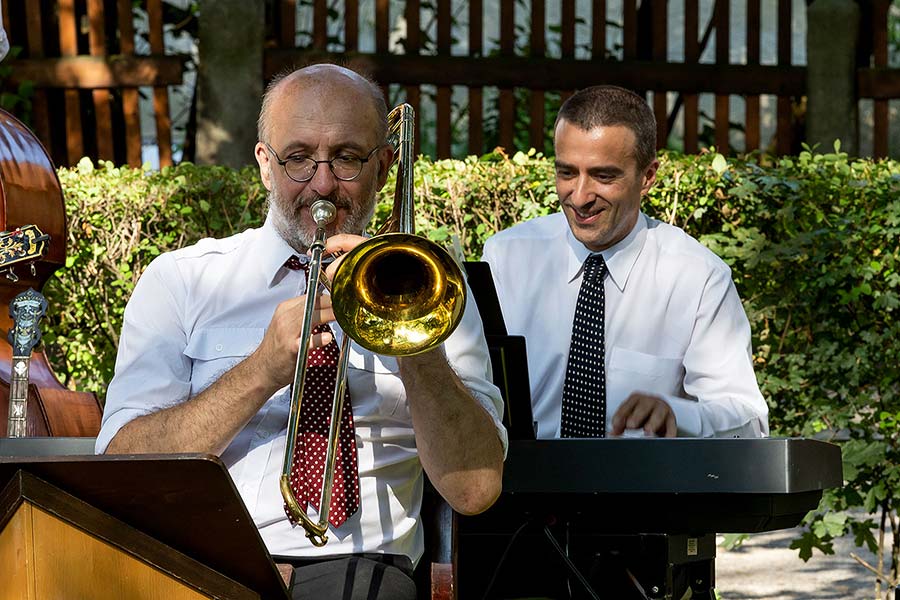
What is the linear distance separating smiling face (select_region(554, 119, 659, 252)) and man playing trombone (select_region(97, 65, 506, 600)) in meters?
1.12

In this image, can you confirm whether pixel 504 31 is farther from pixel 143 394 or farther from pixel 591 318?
pixel 143 394

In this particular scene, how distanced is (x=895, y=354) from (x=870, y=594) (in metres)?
1.26

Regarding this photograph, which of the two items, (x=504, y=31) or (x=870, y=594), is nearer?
(x=870, y=594)

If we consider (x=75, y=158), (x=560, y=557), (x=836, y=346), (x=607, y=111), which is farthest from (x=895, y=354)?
(x=75, y=158)

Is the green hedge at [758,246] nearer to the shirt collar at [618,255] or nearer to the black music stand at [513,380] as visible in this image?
the shirt collar at [618,255]

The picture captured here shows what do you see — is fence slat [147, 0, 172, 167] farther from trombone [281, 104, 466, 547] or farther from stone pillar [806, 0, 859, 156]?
trombone [281, 104, 466, 547]

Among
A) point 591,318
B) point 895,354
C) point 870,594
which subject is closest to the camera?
point 591,318

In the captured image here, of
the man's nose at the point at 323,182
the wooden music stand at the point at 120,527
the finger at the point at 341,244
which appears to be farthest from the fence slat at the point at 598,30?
the wooden music stand at the point at 120,527

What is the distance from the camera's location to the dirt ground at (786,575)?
5.82 metres

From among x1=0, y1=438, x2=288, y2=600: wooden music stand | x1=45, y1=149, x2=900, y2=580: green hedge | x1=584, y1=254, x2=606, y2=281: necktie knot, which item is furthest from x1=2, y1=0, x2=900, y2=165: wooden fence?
x1=0, y1=438, x2=288, y2=600: wooden music stand

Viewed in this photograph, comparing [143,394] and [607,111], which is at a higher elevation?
[607,111]

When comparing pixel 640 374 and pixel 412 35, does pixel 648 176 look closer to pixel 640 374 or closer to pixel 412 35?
pixel 640 374

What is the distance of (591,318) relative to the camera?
13.4 feet

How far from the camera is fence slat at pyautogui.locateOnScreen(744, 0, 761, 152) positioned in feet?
23.5
